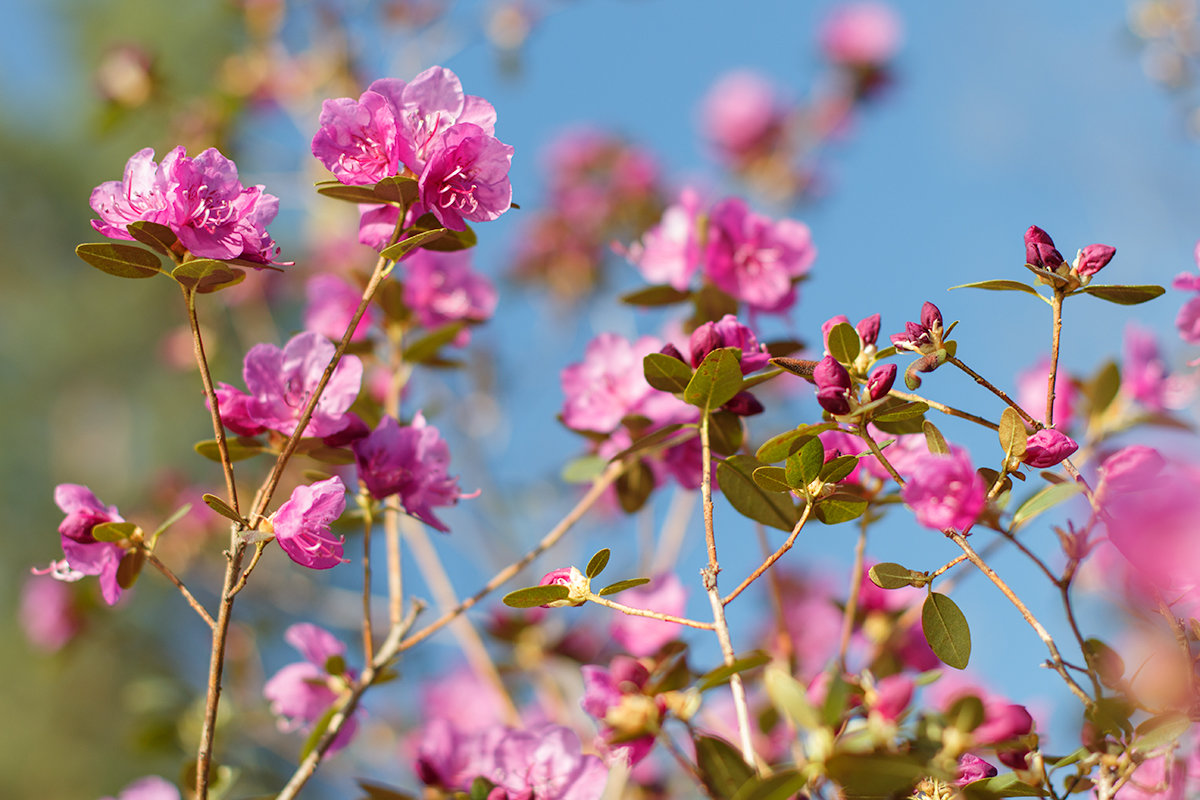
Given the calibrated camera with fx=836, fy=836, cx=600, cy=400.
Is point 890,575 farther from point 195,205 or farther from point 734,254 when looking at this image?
point 195,205

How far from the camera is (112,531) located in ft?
2.87

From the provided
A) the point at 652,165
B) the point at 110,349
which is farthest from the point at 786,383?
the point at 110,349

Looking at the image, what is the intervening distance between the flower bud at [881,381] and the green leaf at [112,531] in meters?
0.76

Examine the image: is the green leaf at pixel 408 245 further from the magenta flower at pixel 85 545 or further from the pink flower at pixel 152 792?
the pink flower at pixel 152 792

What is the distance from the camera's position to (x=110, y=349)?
11.9m

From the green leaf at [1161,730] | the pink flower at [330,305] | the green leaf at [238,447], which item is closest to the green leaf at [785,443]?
the green leaf at [1161,730]

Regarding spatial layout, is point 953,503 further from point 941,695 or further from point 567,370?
point 941,695

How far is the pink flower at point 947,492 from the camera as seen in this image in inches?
24.5

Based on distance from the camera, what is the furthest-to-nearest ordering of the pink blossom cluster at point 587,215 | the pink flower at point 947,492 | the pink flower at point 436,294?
the pink blossom cluster at point 587,215, the pink flower at point 436,294, the pink flower at point 947,492

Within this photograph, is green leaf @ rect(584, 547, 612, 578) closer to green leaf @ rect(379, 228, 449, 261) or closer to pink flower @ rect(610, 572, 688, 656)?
green leaf @ rect(379, 228, 449, 261)

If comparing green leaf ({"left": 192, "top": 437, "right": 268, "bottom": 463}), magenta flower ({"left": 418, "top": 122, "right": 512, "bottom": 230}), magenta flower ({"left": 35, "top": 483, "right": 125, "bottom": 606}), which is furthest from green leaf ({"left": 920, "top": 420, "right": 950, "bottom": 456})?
magenta flower ({"left": 35, "top": 483, "right": 125, "bottom": 606})

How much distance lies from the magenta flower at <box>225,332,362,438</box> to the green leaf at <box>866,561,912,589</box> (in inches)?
22.1

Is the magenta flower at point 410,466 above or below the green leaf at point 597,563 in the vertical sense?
above

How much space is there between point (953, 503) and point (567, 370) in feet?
2.02
